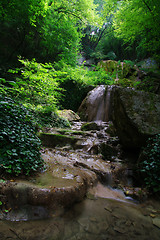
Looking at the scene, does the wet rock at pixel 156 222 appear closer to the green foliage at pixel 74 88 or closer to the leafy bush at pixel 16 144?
the leafy bush at pixel 16 144

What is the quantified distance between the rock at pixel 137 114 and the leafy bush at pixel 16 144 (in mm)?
2417

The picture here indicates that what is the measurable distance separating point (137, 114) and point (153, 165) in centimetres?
129

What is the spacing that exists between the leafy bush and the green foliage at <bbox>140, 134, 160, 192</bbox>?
224 cm

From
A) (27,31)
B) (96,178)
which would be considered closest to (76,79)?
(27,31)

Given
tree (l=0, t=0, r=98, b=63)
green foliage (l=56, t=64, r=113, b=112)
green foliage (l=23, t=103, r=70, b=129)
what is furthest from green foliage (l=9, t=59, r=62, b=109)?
green foliage (l=56, t=64, r=113, b=112)

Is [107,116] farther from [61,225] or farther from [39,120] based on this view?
[61,225]

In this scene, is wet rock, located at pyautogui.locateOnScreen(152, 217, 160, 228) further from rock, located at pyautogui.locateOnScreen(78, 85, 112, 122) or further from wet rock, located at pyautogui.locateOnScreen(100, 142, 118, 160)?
rock, located at pyautogui.locateOnScreen(78, 85, 112, 122)

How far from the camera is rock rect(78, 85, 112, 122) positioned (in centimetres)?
855

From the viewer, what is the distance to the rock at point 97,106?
8.55 metres

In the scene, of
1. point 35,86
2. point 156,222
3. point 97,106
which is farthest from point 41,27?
point 156,222

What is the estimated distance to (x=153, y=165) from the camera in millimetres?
2807

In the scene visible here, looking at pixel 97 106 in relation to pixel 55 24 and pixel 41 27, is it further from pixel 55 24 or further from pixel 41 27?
pixel 55 24

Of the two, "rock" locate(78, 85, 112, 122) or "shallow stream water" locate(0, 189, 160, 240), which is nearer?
"shallow stream water" locate(0, 189, 160, 240)

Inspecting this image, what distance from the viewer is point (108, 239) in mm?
1537
